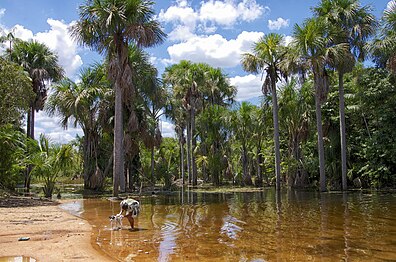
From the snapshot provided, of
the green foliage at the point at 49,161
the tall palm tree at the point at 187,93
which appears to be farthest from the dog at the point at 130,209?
the tall palm tree at the point at 187,93

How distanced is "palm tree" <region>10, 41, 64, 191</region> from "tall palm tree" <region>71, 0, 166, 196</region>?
10793 mm

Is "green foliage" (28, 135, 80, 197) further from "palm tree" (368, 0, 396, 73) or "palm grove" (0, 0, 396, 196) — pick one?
"palm tree" (368, 0, 396, 73)

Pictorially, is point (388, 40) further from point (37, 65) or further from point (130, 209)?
point (37, 65)

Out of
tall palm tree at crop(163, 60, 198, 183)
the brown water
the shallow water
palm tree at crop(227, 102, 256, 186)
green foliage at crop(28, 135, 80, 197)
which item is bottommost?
the brown water

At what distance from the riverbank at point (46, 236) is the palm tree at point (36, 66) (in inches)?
771

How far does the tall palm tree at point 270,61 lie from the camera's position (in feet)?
93.9

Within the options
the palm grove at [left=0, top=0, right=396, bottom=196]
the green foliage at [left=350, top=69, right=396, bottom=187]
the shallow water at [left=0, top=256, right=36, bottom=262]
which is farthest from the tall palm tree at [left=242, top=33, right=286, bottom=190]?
the shallow water at [left=0, top=256, right=36, bottom=262]

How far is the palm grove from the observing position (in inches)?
880

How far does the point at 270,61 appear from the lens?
95.8ft

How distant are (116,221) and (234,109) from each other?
27.0m

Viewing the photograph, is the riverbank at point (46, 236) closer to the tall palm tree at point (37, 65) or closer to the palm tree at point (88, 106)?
the palm tree at point (88, 106)

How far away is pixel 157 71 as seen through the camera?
97.7 feet

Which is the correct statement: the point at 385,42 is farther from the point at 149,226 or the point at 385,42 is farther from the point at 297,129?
the point at 149,226

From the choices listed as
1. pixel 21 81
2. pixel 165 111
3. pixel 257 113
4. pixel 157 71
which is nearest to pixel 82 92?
pixel 157 71
